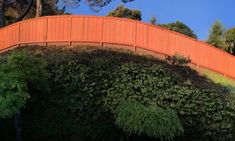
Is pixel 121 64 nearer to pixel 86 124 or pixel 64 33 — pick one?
pixel 86 124

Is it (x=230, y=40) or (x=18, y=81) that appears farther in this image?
(x=230, y=40)

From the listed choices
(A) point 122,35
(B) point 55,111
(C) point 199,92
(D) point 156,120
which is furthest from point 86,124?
(A) point 122,35

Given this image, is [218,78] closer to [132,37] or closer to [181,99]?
[132,37]

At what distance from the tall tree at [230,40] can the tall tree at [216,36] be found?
12.8 inches

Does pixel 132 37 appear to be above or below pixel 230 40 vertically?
below

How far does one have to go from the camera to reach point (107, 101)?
→ 63.2 ft

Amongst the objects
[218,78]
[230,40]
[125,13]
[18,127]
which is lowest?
[18,127]

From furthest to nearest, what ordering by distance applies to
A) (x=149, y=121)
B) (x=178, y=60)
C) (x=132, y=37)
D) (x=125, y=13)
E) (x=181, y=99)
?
(x=125, y=13) < (x=132, y=37) < (x=178, y=60) < (x=181, y=99) < (x=149, y=121)

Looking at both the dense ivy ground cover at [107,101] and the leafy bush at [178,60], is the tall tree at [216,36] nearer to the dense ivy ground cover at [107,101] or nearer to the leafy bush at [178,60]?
the leafy bush at [178,60]

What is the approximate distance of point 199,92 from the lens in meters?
20.1

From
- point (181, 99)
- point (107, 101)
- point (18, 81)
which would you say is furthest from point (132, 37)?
point (18, 81)

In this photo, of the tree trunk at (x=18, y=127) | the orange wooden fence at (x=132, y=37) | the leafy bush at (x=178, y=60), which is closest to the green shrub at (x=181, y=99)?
the tree trunk at (x=18, y=127)

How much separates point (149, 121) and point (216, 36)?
2160 cm

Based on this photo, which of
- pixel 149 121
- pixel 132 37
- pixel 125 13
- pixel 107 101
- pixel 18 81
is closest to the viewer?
pixel 18 81
